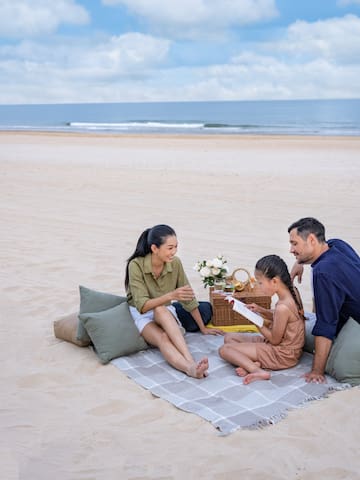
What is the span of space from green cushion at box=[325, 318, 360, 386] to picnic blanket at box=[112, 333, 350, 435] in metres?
0.07

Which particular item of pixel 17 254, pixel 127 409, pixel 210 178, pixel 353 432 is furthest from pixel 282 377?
pixel 210 178

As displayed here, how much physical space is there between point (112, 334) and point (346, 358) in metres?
1.76

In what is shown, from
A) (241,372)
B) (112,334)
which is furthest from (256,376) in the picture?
(112,334)

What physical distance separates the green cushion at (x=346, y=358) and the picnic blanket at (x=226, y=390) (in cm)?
7

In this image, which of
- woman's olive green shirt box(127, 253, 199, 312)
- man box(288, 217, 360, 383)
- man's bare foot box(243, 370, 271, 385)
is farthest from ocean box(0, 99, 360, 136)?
man's bare foot box(243, 370, 271, 385)

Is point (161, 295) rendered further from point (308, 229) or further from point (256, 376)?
point (308, 229)

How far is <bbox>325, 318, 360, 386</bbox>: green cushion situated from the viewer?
405cm

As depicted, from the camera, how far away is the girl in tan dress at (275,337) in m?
4.20

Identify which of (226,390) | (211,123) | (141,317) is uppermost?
(211,123)

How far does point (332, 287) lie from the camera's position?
13.2 ft

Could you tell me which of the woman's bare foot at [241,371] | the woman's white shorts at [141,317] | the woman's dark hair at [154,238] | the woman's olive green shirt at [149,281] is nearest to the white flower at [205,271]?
the woman's olive green shirt at [149,281]

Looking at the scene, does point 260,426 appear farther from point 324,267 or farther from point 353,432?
point 324,267

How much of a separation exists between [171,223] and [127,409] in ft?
19.2

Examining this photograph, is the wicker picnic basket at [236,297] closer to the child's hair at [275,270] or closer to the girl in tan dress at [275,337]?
the girl in tan dress at [275,337]
